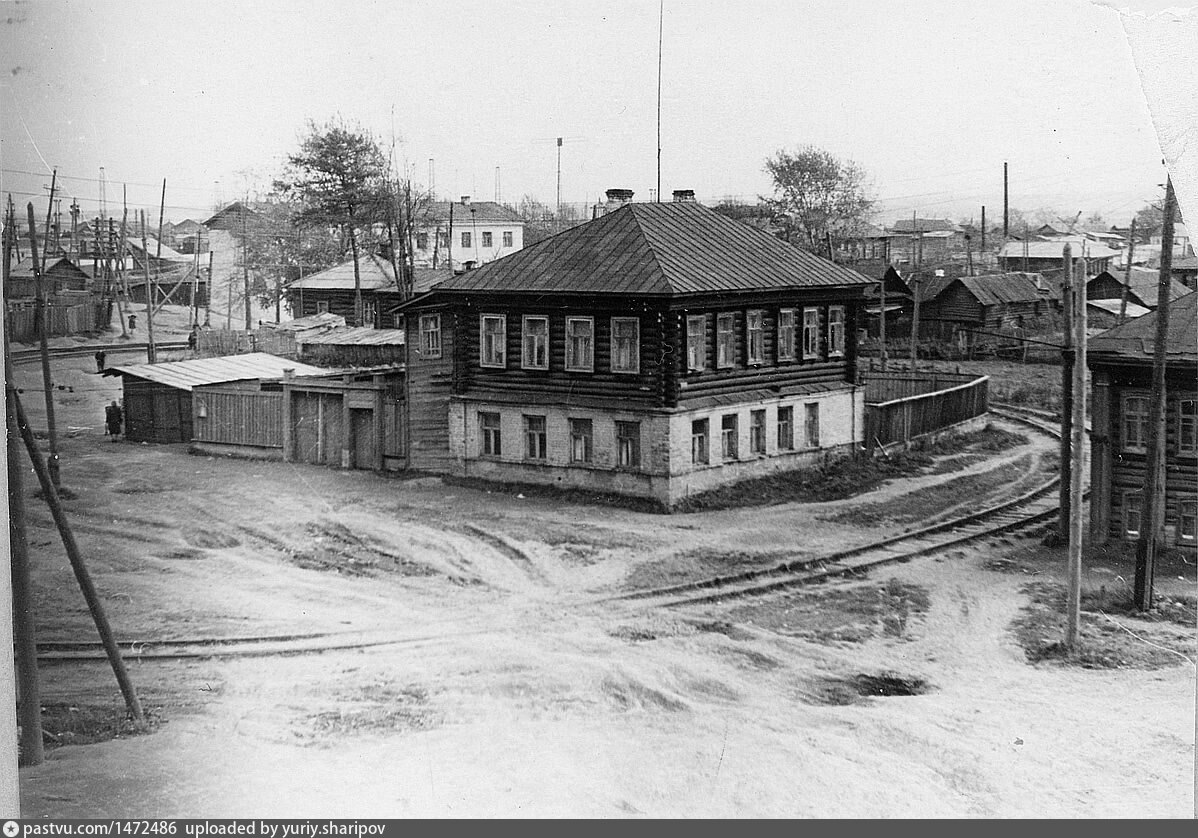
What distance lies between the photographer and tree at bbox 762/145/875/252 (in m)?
3.42

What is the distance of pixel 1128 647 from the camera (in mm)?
3334

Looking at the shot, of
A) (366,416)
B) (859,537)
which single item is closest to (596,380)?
(366,416)

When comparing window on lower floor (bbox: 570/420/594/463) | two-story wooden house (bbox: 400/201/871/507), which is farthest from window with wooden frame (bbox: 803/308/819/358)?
window on lower floor (bbox: 570/420/594/463)

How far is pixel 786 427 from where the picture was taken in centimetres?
340

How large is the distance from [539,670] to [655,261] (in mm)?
1259

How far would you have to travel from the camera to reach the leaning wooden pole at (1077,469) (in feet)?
10.9

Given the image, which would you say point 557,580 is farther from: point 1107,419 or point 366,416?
point 1107,419

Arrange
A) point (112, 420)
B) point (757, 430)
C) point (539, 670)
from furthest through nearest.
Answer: point (112, 420)
point (757, 430)
point (539, 670)

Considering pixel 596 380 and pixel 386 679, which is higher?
pixel 596 380

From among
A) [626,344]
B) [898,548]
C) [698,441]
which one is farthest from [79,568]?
[898,548]

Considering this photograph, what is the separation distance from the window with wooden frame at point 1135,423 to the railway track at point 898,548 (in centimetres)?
20

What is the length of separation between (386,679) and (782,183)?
193 centimetres

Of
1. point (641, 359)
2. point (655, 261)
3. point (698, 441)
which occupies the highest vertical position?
point (655, 261)

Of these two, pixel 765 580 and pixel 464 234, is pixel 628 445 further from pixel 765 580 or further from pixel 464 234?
pixel 464 234
